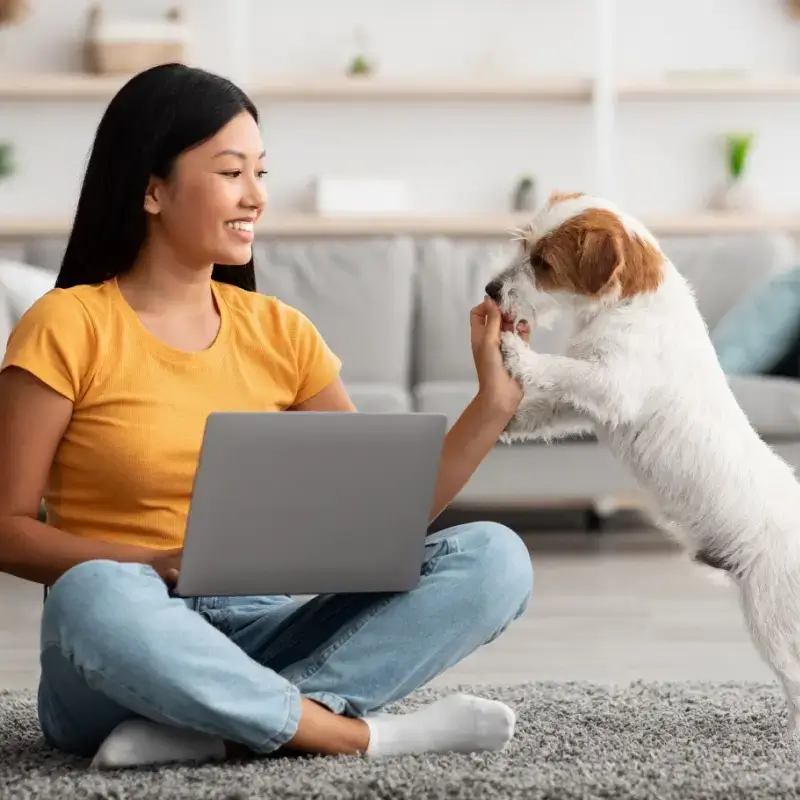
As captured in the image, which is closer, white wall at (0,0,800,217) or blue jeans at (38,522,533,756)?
blue jeans at (38,522,533,756)

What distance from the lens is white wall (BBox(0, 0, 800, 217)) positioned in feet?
19.3

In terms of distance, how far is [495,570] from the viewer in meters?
1.95

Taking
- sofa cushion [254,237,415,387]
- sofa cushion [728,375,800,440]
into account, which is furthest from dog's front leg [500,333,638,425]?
sofa cushion [254,237,415,387]

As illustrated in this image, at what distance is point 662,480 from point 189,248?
78cm

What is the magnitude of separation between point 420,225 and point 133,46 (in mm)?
1339

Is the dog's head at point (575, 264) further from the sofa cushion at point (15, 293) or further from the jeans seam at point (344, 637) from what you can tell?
the sofa cushion at point (15, 293)

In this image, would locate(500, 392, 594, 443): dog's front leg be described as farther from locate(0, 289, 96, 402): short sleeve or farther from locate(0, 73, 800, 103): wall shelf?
locate(0, 73, 800, 103): wall shelf

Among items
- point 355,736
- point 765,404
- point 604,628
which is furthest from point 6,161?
point 355,736

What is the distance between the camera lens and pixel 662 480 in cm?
211

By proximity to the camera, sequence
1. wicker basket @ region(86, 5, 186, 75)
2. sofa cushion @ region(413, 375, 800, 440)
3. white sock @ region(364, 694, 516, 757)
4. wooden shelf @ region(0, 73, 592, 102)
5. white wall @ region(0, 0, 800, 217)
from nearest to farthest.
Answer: white sock @ region(364, 694, 516, 757), sofa cushion @ region(413, 375, 800, 440), wicker basket @ region(86, 5, 186, 75), wooden shelf @ region(0, 73, 592, 102), white wall @ region(0, 0, 800, 217)

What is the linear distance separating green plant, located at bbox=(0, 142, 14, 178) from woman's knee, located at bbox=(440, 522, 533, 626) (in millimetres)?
4274

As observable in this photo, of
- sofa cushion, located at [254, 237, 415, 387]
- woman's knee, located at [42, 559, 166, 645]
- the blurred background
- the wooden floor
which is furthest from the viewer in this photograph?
the blurred background

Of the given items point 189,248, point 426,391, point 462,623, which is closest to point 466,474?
point 462,623

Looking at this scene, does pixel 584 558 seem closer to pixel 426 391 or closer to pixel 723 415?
pixel 426 391
